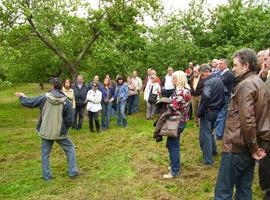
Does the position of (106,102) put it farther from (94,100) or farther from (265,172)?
(265,172)

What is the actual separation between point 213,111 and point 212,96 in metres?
0.30

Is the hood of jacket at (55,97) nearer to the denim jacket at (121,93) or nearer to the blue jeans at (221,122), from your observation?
the blue jeans at (221,122)

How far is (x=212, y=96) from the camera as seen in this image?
8453 millimetres

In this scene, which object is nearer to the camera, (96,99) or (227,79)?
(227,79)

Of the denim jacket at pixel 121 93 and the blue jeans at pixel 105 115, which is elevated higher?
the denim jacket at pixel 121 93

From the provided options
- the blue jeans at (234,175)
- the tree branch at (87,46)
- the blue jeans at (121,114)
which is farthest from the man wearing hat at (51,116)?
the tree branch at (87,46)

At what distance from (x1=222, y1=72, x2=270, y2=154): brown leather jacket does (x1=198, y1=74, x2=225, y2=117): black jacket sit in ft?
10.9

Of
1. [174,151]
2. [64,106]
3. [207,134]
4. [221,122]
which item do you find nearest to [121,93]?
[221,122]

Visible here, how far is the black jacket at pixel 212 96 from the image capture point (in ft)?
27.6

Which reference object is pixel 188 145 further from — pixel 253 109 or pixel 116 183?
pixel 253 109

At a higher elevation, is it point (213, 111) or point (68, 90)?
point (68, 90)

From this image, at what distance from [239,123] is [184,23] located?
16192 mm

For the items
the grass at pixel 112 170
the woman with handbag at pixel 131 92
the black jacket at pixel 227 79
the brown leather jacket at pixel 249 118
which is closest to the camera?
the brown leather jacket at pixel 249 118

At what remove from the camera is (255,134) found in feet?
16.0
